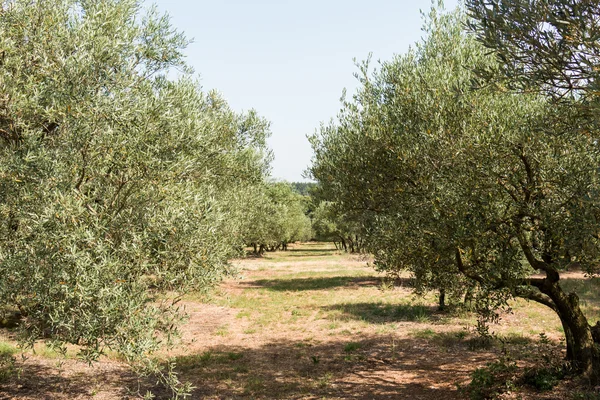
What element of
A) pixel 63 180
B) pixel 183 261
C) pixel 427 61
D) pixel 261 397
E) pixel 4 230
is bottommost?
pixel 261 397

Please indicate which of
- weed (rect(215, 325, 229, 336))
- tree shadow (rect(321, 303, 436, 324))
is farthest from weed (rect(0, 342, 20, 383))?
tree shadow (rect(321, 303, 436, 324))

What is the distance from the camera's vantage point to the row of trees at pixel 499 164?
8820 millimetres

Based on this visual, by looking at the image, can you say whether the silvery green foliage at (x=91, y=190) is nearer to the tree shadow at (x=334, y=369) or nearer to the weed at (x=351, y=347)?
the tree shadow at (x=334, y=369)

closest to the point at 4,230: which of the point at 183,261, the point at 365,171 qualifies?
the point at 183,261

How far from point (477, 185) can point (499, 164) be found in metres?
0.83

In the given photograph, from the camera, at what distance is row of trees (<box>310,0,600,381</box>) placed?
8.82 m

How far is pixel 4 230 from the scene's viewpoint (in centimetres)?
1038

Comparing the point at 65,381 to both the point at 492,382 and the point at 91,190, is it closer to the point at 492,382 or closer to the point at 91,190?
the point at 91,190

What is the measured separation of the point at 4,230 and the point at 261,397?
31.2 ft

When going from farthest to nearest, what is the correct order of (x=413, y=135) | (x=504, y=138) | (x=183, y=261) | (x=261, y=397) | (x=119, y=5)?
(x=261, y=397)
(x=413, y=135)
(x=119, y=5)
(x=504, y=138)
(x=183, y=261)

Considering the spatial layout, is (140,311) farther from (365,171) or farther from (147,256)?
(365,171)

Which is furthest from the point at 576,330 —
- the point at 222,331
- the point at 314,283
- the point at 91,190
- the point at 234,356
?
the point at 314,283

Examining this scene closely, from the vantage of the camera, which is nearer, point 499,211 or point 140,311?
point 140,311

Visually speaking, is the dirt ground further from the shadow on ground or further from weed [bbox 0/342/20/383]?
weed [bbox 0/342/20/383]
